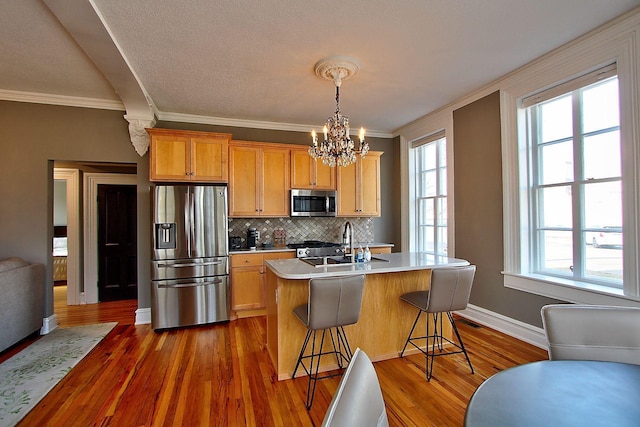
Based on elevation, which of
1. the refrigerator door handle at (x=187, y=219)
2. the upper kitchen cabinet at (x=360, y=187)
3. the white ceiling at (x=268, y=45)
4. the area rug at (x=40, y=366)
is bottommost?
the area rug at (x=40, y=366)

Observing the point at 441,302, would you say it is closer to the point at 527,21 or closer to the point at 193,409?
the point at 193,409

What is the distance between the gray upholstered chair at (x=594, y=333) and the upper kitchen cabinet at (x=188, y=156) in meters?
3.70

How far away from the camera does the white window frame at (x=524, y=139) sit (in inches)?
90.4

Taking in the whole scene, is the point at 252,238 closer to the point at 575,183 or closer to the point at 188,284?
the point at 188,284

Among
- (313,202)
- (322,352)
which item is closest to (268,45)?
(313,202)

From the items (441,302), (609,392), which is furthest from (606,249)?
(609,392)

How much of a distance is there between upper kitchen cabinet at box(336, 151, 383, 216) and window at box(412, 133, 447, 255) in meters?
0.67

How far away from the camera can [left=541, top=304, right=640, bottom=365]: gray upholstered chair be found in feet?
4.33

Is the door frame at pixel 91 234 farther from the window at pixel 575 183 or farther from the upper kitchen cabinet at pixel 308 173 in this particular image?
the window at pixel 575 183

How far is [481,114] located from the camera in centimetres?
361

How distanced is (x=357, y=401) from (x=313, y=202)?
394cm

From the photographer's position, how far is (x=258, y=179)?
432 cm

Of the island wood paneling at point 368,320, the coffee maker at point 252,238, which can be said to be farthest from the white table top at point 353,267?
the coffee maker at point 252,238

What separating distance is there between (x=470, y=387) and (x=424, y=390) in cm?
37
